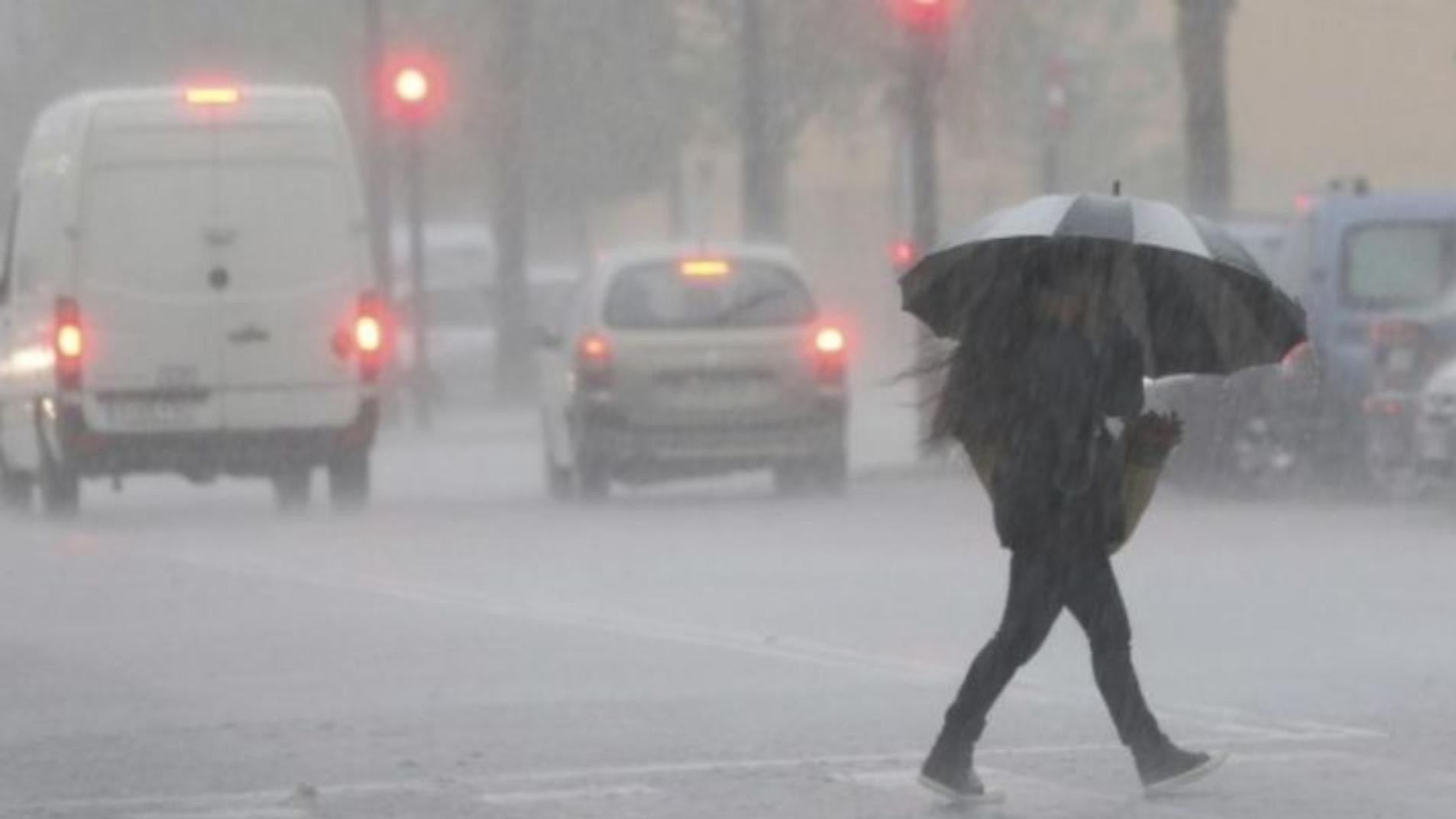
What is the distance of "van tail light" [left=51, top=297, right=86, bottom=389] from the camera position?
2734 cm

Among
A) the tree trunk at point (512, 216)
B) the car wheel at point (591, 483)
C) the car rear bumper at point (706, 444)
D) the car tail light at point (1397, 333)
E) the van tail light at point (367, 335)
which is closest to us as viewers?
the car tail light at point (1397, 333)

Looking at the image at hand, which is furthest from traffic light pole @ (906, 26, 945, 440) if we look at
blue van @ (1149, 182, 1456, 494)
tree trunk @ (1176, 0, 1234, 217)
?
blue van @ (1149, 182, 1456, 494)

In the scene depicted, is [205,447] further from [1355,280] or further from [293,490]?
[1355,280]

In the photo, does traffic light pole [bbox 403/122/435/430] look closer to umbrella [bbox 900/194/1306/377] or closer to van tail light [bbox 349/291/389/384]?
van tail light [bbox 349/291/389/384]

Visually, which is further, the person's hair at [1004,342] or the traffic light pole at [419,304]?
the traffic light pole at [419,304]

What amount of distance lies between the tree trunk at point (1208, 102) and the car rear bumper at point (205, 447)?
7669 mm

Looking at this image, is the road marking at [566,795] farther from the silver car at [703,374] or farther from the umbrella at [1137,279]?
the silver car at [703,374]

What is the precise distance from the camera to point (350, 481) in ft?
93.2

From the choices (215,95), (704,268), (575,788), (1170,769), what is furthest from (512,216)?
(1170,769)

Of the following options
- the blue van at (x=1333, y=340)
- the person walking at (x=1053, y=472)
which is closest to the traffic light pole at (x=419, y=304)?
the blue van at (x=1333, y=340)

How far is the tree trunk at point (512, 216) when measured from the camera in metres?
54.3

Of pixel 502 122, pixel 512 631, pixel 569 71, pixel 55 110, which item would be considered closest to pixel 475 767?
pixel 512 631

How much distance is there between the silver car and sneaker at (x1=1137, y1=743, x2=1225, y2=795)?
16.3m

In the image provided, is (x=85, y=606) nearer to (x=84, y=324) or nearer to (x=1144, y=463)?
(x=84, y=324)
